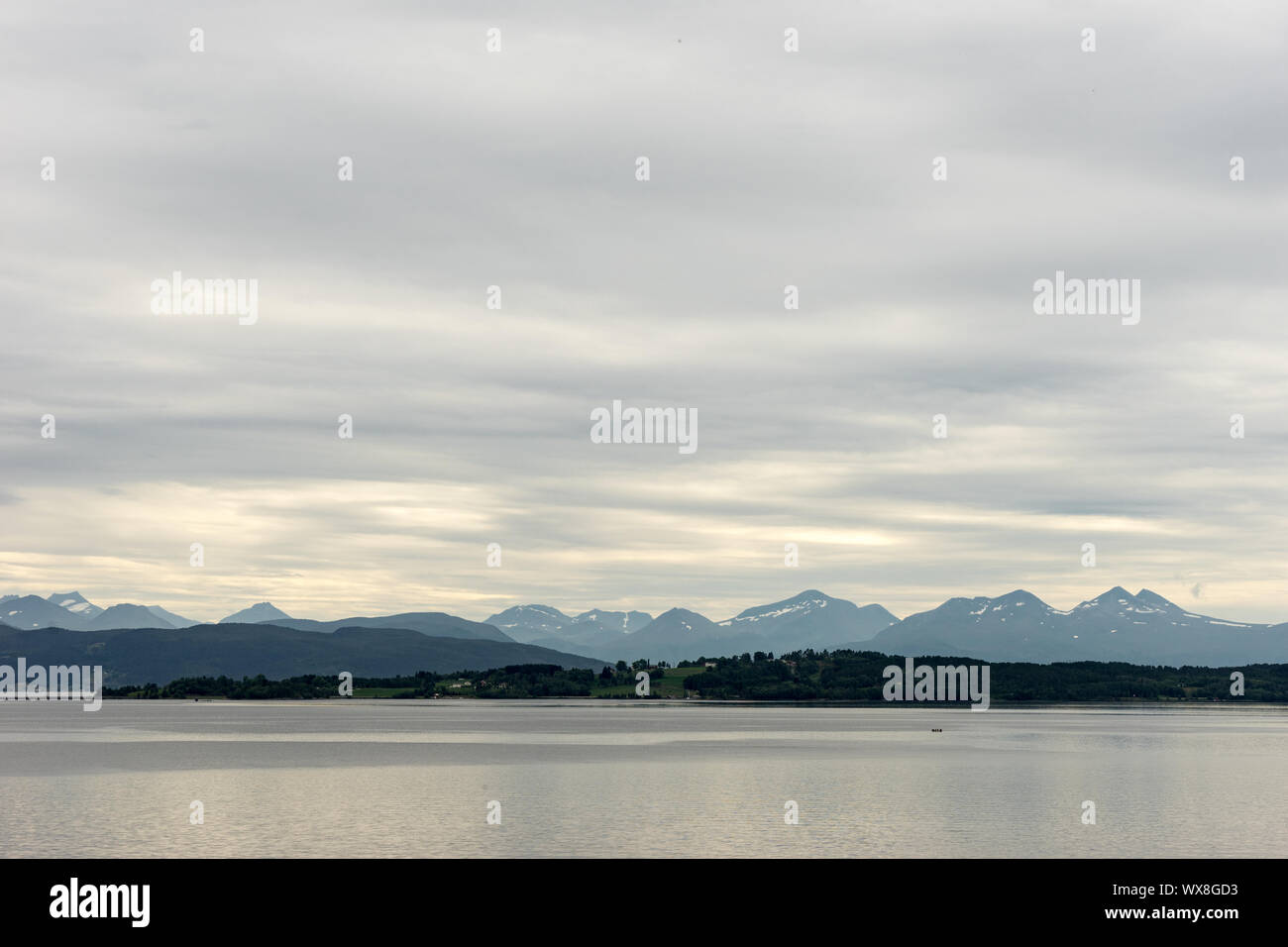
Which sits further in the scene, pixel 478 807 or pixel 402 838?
pixel 478 807

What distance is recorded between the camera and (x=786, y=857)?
8100cm

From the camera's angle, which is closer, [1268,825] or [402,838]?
[402,838]

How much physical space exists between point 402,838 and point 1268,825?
240ft
